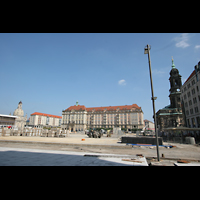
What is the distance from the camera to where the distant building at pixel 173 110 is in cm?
6203

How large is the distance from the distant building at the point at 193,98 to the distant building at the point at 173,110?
15.6 meters

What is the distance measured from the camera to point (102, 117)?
13038cm

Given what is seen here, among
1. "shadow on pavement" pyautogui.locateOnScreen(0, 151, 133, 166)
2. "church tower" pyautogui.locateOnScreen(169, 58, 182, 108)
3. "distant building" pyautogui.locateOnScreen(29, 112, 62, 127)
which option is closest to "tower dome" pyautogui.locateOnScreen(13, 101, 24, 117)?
"distant building" pyautogui.locateOnScreen(29, 112, 62, 127)

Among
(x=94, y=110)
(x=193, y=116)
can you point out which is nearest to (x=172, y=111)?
(x=193, y=116)

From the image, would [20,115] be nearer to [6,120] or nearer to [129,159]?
[6,120]

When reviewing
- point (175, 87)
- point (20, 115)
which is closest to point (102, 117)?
point (175, 87)

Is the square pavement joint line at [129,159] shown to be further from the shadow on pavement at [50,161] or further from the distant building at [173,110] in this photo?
the distant building at [173,110]

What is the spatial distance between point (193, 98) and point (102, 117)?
309ft

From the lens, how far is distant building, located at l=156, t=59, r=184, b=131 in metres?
62.0

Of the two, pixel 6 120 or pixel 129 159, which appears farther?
pixel 6 120

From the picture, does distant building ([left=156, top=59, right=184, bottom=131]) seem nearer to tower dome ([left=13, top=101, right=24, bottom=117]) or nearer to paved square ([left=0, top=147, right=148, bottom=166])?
paved square ([left=0, top=147, right=148, bottom=166])
